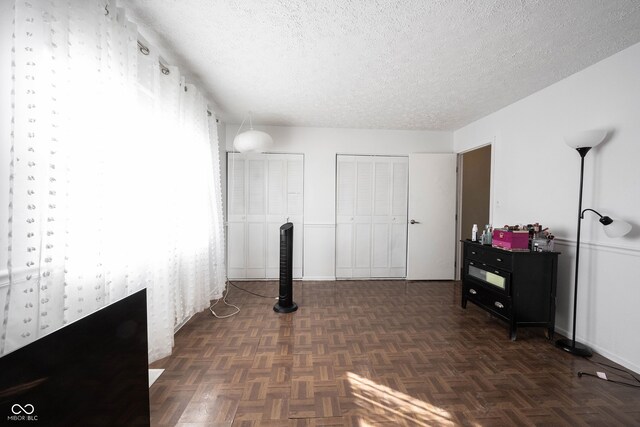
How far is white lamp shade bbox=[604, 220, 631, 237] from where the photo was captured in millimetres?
1990

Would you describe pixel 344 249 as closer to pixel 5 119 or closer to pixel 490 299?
pixel 490 299

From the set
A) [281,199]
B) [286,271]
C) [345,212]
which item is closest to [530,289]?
[286,271]

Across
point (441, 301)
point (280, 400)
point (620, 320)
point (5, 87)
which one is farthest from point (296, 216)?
point (620, 320)

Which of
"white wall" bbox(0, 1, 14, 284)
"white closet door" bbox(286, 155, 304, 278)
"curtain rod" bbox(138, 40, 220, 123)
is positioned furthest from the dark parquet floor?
"curtain rod" bbox(138, 40, 220, 123)

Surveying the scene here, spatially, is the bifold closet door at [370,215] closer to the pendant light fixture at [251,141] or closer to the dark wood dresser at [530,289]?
the pendant light fixture at [251,141]

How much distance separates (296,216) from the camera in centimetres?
448

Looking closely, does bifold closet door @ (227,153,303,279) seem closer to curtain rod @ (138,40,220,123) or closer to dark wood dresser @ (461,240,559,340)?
curtain rod @ (138,40,220,123)

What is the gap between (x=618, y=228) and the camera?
201 centimetres

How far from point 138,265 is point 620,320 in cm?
Result: 398

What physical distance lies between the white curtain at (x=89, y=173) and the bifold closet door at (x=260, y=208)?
1.85 metres

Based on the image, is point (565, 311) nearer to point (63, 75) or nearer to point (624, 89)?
point (624, 89)

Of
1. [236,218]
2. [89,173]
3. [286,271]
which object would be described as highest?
[89,173]

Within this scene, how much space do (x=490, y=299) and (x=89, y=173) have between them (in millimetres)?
3714

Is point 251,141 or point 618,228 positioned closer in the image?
point 618,228
